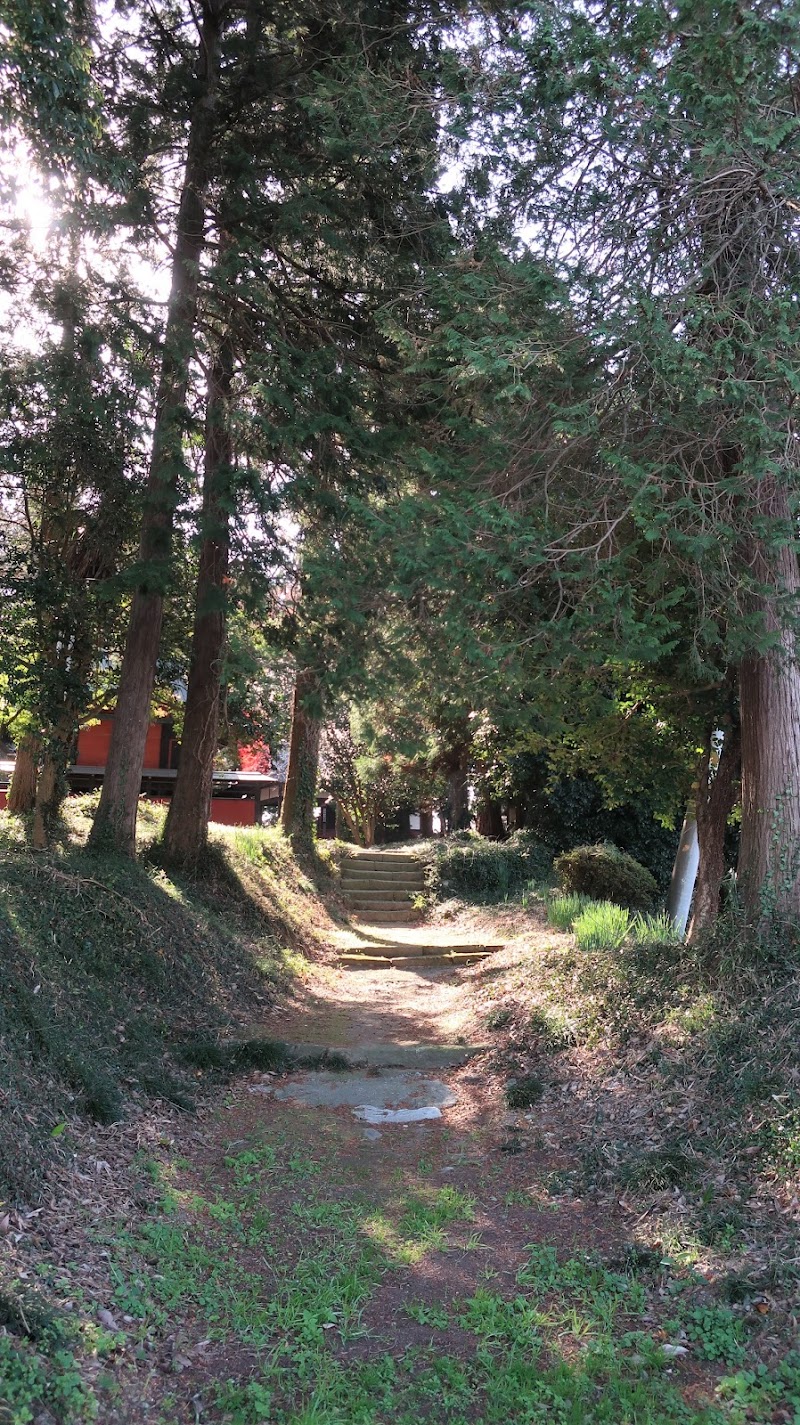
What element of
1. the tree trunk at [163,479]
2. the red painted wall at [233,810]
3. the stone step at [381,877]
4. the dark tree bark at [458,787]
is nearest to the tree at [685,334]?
A: the tree trunk at [163,479]

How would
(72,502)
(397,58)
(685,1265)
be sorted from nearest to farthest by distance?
Result: (685,1265)
(397,58)
(72,502)

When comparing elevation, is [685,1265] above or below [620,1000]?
below

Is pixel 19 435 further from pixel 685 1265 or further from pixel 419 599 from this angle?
pixel 685 1265

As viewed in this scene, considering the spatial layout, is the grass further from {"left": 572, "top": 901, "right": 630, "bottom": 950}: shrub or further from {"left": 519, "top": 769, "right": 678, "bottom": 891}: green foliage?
{"left": 519, "top": 769, "right": 678, "bottom": 891}: green foliage

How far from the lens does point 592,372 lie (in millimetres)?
6539

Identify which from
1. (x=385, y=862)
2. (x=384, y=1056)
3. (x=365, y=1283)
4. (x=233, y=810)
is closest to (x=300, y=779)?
(x=385, y=862)

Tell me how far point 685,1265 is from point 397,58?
31.5ft

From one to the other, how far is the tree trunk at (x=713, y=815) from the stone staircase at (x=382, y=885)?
7.56m

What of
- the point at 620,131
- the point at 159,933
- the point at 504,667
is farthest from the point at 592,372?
the point at 159,933

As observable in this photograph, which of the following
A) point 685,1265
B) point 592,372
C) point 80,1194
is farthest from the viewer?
point 592,372

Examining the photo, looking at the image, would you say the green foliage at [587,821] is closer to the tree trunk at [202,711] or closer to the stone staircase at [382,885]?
the stone staircase at [382,885]

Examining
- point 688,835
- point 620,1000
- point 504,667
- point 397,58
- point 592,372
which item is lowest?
point 620,1000

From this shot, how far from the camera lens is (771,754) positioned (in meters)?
6.80

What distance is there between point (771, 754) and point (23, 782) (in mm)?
10094
